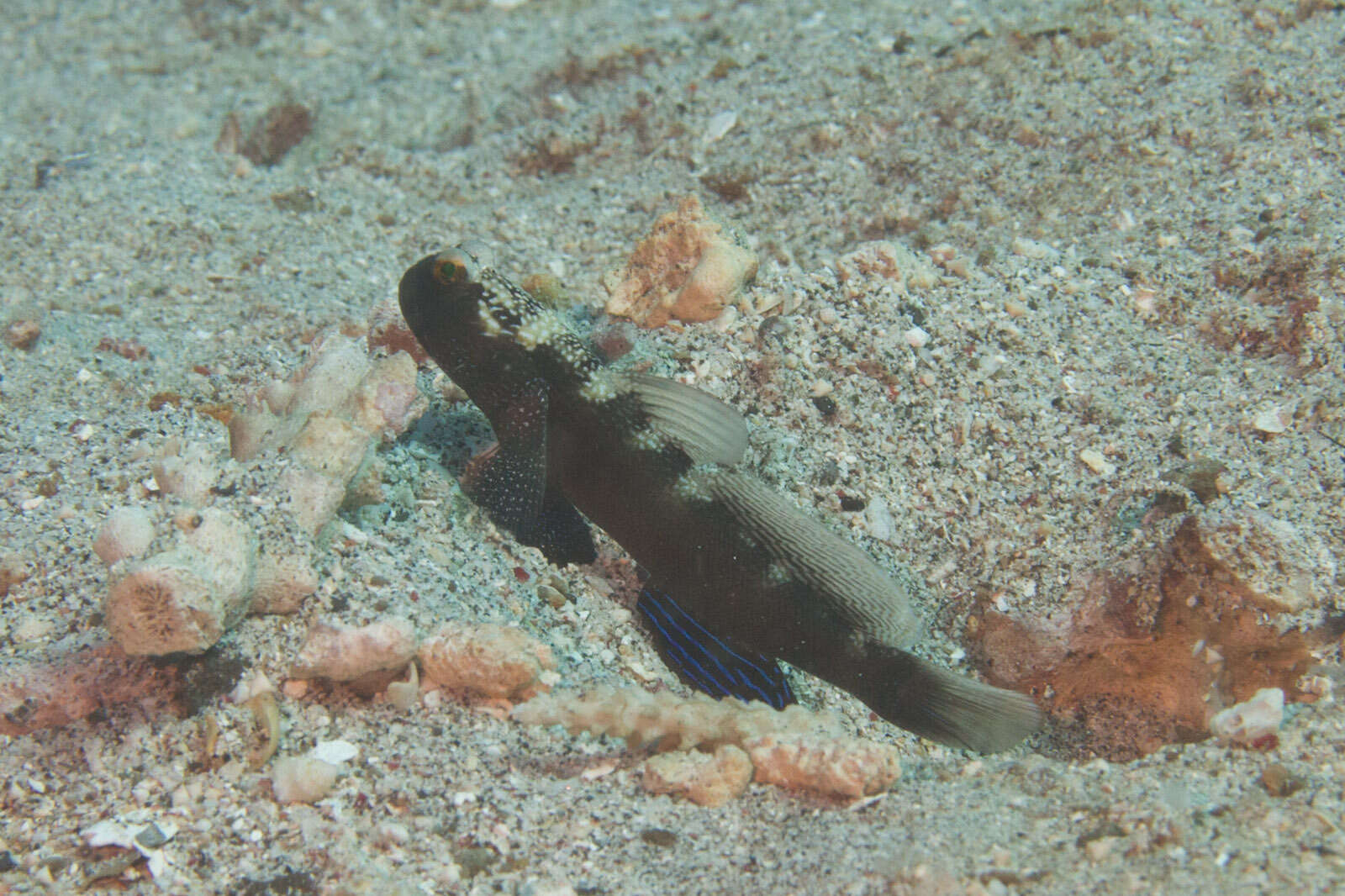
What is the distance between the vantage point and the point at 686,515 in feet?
8.89

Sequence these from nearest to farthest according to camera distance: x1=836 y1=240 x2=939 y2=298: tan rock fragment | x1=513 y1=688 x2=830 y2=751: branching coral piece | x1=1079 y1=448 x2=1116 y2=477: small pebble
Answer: x1=513 y1=688 x2=830 y2=751: branching coral piece < x1=1079 y1=448 x2=1116 y2=477: small pebble < x1=836 y1=240 x2=939 y2=298: tan rock fragment

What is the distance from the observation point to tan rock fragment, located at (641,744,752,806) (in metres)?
2.24

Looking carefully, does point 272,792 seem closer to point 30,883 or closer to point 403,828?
point 403,828

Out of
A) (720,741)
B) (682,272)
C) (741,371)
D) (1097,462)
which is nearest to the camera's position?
(720,741)

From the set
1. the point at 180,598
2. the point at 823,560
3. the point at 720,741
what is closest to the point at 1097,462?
the point at 823,560

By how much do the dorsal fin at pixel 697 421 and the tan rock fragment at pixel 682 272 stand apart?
847 millimetres

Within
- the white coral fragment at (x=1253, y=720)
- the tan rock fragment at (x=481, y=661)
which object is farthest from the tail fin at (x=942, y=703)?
the tan rock fragment at (x=481, y=661)

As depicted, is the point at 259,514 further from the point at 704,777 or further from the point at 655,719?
the point at 704,777

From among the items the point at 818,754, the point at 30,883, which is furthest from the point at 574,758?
the point at 30,883

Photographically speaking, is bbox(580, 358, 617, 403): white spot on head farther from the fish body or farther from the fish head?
the fish head

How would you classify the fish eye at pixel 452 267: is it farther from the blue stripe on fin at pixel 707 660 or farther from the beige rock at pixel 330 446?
the blue stripe on fin at pixel 707 660

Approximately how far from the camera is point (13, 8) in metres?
7.39

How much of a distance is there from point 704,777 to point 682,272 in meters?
2.09

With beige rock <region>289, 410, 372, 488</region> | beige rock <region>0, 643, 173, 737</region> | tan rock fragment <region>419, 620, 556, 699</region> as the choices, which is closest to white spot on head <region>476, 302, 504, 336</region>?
beige rock <region>289, 410, 372, 488</region>
